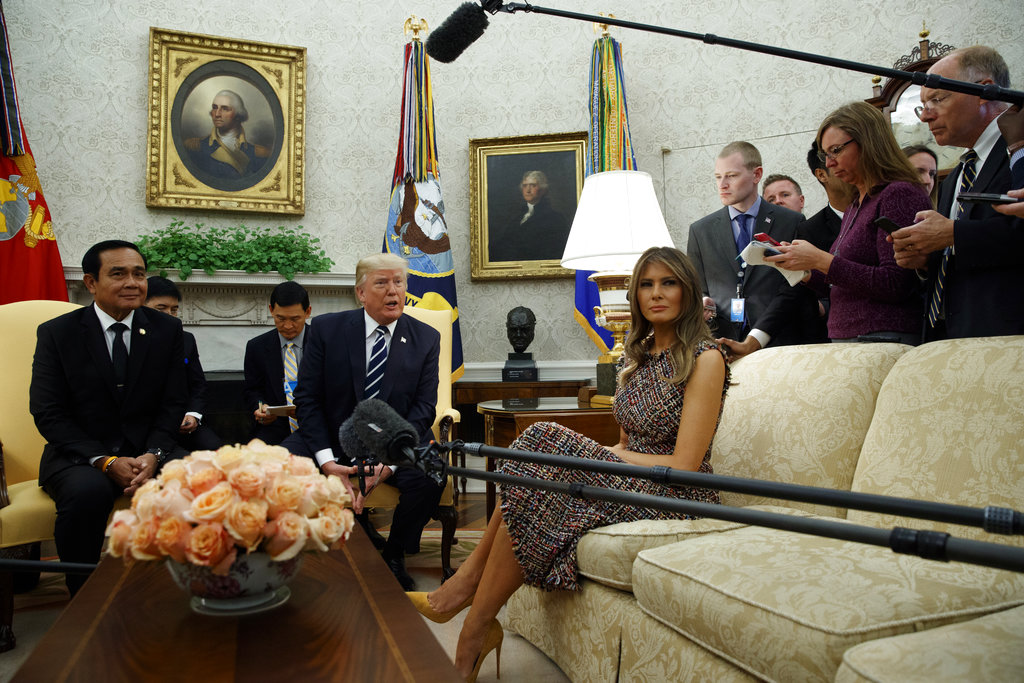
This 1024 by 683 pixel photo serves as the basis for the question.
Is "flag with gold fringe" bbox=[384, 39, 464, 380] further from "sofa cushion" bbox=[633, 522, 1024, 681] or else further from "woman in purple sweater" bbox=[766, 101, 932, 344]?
"sofa cushion" bbox=[633, 522, 1024, 681]

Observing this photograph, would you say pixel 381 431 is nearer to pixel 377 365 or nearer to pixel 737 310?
pixel 377 365

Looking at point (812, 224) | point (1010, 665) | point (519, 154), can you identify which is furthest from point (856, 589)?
point (519, 154)

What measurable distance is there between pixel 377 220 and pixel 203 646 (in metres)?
4.62

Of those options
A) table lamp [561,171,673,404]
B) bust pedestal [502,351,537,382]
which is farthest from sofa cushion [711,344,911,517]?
bust pedestal [502,351,537,382]

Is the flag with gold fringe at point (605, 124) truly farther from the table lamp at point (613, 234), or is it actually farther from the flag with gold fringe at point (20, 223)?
the flag with gold fringe at point (20, 223)

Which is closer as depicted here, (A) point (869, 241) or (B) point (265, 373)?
(A) point (869, 241)

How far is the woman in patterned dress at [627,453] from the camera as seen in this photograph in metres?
2.03

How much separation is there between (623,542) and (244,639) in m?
1.03

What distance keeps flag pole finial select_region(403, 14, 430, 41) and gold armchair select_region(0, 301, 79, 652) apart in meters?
3.06

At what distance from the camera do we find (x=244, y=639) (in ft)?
3.94

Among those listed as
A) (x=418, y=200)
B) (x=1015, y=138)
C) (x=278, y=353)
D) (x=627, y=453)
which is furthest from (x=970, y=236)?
(x=418, y=200)

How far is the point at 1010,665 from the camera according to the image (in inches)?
43.1

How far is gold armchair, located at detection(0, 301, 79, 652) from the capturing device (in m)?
2.52

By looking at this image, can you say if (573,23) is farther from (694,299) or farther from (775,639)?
(775,639)
